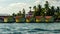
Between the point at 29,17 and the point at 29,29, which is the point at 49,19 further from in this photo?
the point at 29,29

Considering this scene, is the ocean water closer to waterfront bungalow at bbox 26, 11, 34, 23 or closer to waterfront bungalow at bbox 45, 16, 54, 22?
waterfront bungalow at bbox 26, 11, 34, 23

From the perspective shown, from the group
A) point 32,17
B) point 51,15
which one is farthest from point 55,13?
point 32,17

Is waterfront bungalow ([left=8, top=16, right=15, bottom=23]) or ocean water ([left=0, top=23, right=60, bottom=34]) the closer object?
ocean water ([left=0, top=23, right=60, bottom=34])

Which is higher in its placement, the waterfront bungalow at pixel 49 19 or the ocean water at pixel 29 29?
the ocean water at pixel 29 29

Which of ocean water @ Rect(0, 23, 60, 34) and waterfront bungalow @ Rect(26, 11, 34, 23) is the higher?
ocean water @ Rect(0, 23, 60, 34)

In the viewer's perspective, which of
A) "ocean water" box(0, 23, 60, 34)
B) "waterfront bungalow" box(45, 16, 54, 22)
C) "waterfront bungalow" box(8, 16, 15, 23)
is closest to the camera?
"ocean water" box(0, 23, 60, 34)

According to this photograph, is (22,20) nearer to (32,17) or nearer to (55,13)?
(32,17)

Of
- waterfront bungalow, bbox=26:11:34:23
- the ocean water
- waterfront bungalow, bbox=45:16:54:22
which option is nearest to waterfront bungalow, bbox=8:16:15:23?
waterfront bungalow, bbox=26:11:34:23

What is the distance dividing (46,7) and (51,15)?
157 inches

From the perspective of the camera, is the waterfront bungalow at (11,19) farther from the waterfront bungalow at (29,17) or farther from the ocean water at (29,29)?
the ocean water at (29,29)

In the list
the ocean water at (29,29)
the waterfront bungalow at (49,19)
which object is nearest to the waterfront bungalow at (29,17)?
the waterfront bungalow at (49,19)

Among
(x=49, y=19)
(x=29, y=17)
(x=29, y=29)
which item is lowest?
(x=49, y=19)

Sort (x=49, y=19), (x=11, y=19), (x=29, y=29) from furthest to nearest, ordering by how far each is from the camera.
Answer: (x=11, y=19) < (x=49, y=19) < (x=29, y=29)

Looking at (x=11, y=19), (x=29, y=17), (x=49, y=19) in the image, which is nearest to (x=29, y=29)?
(x=49, y=19)
